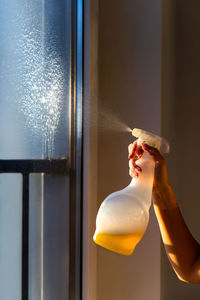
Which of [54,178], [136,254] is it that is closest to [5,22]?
[54,178]

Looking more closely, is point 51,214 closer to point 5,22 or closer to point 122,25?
point 5,22

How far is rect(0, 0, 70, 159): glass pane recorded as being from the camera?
0.94 meters

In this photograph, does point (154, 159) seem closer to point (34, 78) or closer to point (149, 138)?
point (149, 138)

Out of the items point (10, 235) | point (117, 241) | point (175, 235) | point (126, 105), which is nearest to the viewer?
point (117, 241)

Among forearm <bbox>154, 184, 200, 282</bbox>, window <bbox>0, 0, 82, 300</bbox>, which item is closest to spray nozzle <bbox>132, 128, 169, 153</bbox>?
forearm <bbox>154, 184, 200, 282</bbox>

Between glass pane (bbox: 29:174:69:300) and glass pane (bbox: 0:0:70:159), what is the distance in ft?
0.32

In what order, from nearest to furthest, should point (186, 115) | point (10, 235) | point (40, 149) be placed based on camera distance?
point (10, 235) → point (40, 149) → point (186, 115)

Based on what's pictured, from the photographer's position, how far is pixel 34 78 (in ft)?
3.38

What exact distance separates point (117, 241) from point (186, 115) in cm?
103

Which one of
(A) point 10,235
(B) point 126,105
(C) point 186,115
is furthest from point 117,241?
(C) point 186,115

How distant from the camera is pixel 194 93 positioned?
1604 millimetres

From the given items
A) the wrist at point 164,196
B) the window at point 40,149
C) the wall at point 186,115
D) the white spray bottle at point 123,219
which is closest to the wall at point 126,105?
the window at point 40,149

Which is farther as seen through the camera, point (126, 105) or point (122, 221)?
point (126, 105)

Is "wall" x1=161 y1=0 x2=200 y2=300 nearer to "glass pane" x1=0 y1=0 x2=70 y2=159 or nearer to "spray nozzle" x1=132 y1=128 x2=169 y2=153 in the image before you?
"glass pane" x1=0 y1=0 x2=70 y2=159
